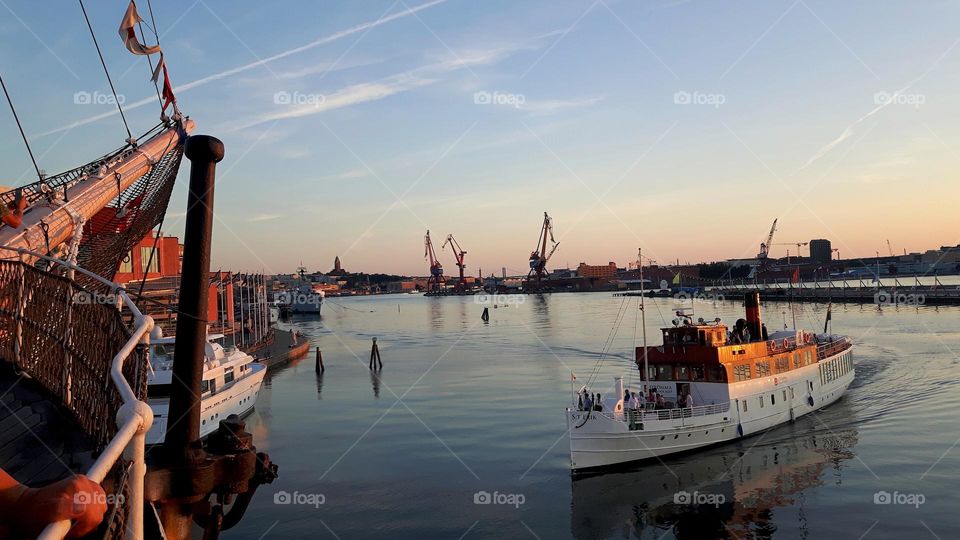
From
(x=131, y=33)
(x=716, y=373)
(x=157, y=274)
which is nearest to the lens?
(x=131, y=33)

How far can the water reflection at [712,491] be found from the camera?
15281 millimetres

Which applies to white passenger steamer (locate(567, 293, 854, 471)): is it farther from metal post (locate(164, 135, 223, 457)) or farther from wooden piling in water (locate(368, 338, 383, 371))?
wooden piling in water (locate(368, 338, 383, 371))

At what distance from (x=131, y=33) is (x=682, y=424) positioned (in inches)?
704

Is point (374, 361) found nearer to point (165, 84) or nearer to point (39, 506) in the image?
point (165, 84)

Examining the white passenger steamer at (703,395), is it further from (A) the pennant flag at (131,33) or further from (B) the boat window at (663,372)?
(A) the pennant flag at (131,33)

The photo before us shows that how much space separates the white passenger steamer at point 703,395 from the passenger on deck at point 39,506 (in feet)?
55.7

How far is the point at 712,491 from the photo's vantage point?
17453mm

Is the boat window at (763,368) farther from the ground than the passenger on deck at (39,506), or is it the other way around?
the passenger on deck at (39,506)

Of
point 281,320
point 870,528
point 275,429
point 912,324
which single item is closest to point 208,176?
point 870,528

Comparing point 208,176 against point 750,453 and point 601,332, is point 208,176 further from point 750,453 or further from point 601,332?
point 601,332

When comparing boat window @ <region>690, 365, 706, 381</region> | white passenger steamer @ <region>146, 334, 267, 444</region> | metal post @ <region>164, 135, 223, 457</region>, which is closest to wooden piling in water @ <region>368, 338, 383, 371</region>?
white passenger steamer @ <region>146, 334, 267, 444</region>

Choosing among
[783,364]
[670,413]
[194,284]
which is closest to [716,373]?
[670,413]

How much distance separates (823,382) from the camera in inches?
1090

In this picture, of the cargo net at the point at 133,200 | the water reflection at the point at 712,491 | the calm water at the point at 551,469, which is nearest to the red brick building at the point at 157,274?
the calm water at the point at 551,469
